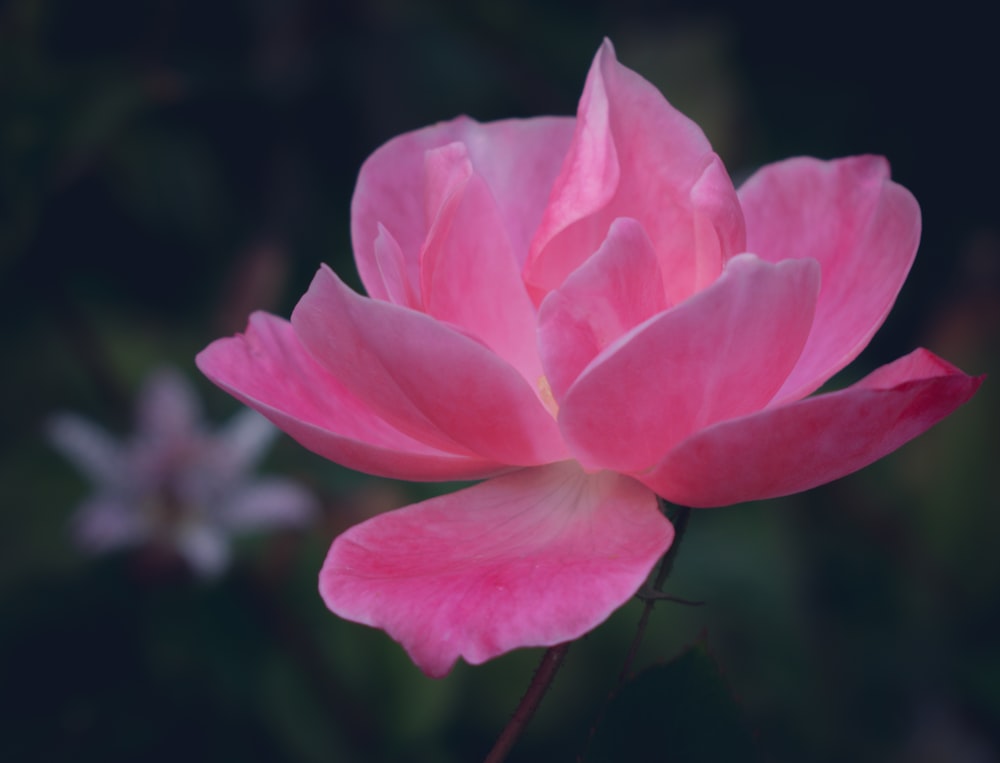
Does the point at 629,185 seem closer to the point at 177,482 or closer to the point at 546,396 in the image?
the point at 546,396

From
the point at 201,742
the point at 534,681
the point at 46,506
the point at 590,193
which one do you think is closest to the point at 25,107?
the point at 46,506

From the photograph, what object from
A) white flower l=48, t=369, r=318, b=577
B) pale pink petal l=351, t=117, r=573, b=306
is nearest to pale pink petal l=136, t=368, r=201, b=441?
white flower l=48, t=369, r=318, b=577

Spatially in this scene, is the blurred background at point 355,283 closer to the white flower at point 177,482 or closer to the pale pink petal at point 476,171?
the white flower at point 177,482

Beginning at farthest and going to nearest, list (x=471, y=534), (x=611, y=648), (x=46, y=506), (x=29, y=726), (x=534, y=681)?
1. (x=46, y=506)
2. (x=611, y=648)
3. (x=29, y=726)
4. (x=471, y=534)
5. (x=534, y=681)

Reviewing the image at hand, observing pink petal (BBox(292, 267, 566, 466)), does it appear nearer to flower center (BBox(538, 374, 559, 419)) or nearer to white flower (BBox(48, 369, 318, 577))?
flower center (BBox(538, 374, 559, 419))

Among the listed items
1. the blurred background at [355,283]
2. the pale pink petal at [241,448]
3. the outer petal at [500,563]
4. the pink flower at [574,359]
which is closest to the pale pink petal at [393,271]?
the pink flower at [574,359]

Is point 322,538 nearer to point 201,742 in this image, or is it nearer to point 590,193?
point 201,742

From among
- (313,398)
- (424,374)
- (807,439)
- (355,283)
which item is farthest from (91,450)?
(807,439)

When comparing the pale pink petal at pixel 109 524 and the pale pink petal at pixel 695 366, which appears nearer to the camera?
the pale pink petal at pixel 695 366
